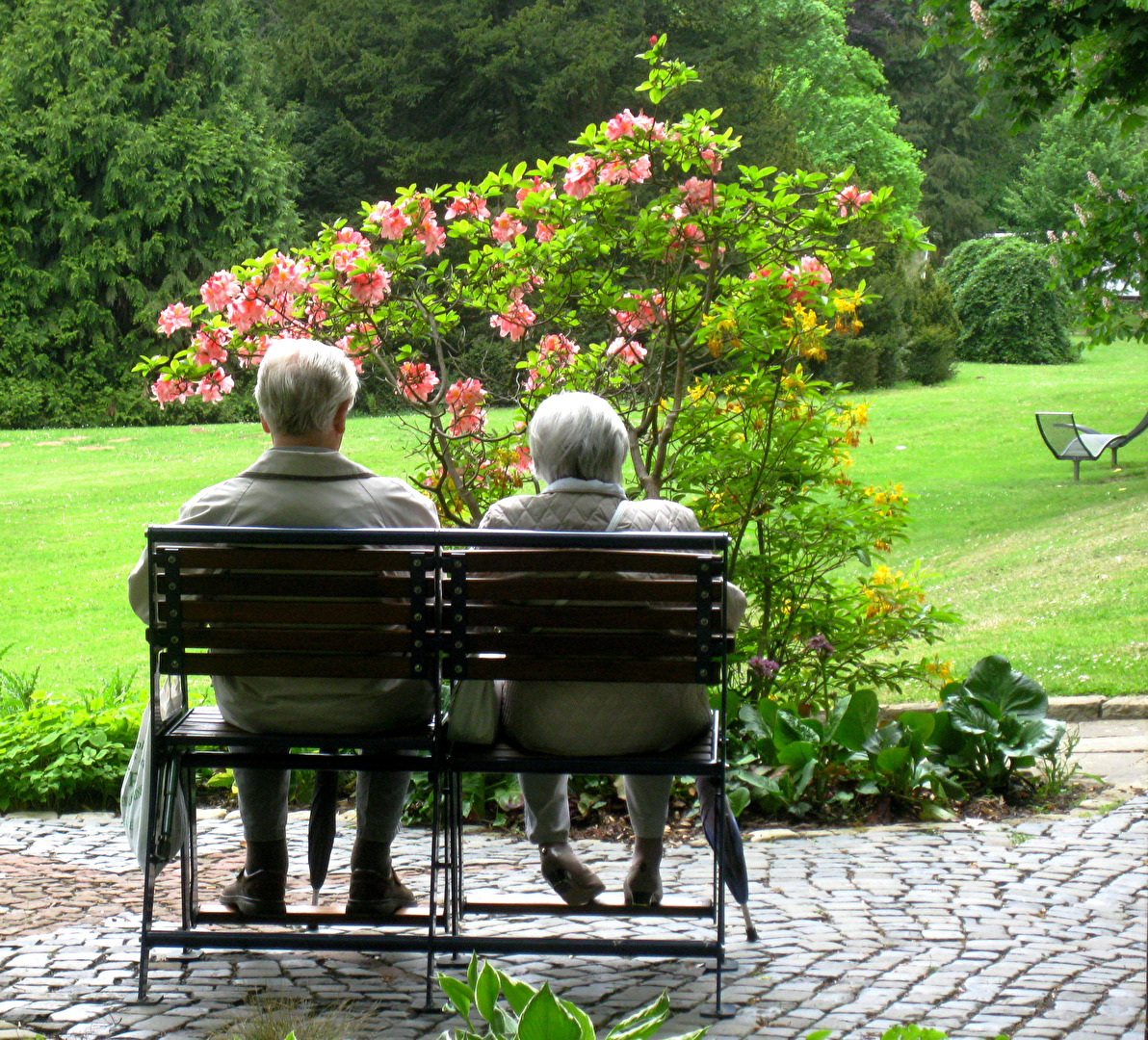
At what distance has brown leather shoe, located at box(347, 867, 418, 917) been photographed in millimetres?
3328

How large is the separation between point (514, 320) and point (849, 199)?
146cm

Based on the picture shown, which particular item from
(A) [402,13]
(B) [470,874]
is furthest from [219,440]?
(B) [470,874]

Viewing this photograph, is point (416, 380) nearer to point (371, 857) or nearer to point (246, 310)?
point (246, 310)

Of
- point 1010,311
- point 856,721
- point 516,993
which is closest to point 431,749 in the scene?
point 516,993

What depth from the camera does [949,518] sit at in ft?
51.7

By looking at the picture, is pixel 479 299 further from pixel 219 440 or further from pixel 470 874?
pixel 219 440

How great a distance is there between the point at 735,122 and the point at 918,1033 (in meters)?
36.0

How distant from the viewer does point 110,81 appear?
31.7 m

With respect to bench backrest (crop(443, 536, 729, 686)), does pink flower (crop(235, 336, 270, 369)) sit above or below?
above

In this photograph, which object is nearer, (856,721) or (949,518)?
(856,721)

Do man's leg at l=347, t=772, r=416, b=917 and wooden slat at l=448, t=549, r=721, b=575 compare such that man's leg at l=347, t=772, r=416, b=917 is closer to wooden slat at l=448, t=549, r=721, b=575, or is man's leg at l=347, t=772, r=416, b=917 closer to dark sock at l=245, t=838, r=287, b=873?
dark sock at l=245, t=838, r=287, b=873

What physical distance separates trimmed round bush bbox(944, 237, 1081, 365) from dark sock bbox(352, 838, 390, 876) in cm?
3347

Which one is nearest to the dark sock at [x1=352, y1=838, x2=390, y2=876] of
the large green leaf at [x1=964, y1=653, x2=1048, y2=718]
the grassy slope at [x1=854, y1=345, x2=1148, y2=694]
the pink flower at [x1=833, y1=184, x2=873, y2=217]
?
the large green leaf at [x1=964, y1=653, x2=1048, y2=718]

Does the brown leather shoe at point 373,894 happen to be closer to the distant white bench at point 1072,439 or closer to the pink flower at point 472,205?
the pink flower at point 472,205
